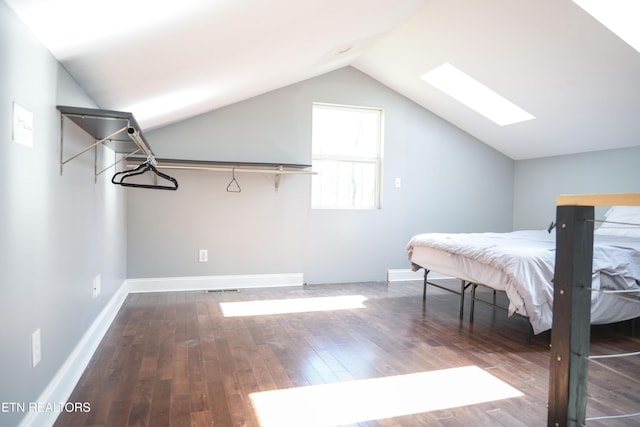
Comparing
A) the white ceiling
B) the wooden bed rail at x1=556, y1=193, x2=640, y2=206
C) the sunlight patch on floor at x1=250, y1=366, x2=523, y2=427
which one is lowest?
the sunlight patch on floor at x1=250, y1=366, x2=523, y2=427

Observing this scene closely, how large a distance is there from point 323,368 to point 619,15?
3057 mm

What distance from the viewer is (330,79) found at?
15.7 ft

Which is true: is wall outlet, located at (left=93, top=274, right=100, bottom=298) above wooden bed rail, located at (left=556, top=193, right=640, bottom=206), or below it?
below

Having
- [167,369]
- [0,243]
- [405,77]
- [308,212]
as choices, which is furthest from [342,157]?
[0,243]

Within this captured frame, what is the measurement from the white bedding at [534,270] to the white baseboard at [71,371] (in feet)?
8.73

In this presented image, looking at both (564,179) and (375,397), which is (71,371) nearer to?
(375,397)

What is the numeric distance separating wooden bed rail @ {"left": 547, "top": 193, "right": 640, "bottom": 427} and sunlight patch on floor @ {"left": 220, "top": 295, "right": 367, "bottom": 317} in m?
2.67

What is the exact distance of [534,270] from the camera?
272cm

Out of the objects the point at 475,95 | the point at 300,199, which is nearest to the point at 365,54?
the point at 475,95

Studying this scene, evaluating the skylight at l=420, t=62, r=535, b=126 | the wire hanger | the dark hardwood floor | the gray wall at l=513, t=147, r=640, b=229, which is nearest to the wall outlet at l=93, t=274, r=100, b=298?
the dark hardwood floor

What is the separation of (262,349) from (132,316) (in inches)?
Result: 53.8

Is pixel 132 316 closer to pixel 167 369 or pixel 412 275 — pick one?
pixel 167 369

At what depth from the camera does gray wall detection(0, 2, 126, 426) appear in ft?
4.27

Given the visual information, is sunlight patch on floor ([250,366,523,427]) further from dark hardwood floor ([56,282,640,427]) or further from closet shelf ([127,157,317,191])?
closet shelf ([127,157,317,191])
